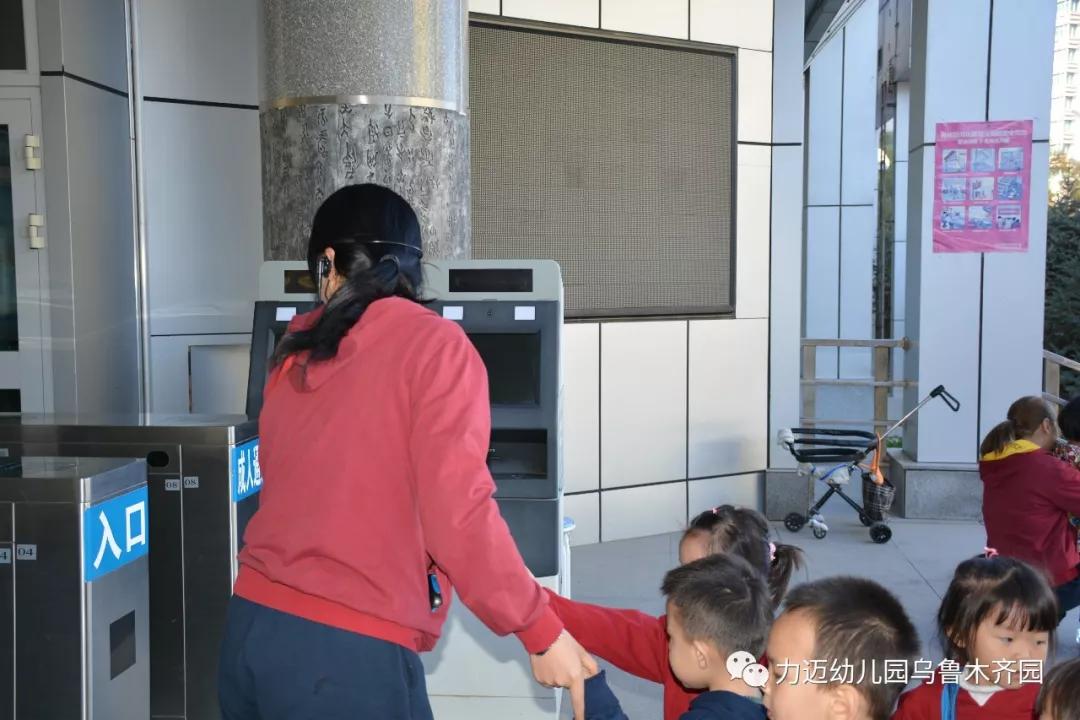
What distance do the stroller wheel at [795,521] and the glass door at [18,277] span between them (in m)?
4.36

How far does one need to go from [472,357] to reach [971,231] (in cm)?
612

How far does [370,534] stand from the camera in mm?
1827

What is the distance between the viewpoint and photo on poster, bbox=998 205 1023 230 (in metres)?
7.20

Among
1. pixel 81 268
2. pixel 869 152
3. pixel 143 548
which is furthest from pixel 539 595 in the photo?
pixel 869 152

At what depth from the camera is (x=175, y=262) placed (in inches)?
196

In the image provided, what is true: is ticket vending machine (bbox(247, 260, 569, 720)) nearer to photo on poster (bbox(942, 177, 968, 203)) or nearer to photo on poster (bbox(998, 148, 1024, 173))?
photo on poster (bbox(942, 177, 968, 203))

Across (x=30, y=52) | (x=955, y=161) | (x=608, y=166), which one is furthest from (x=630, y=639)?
(x=955, y=161)

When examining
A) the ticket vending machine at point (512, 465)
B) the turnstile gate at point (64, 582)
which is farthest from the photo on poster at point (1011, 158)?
the turnstile gate at point (64, 582)

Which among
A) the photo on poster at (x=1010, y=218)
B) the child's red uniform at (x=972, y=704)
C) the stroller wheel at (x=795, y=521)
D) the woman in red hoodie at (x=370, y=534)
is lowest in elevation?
the stroller wheel at (x=795, y=521)

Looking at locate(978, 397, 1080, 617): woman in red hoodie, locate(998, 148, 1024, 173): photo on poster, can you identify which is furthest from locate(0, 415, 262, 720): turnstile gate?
locate(998, 148, 1024, 173): photo on poster

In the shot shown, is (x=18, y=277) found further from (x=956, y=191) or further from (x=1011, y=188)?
(x=1011, y=188)

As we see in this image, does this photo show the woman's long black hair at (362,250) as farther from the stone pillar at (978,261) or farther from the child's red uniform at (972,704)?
the stone pillar at (978,261)

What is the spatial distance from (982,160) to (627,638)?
578 cm

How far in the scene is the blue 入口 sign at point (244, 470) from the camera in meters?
3.18
